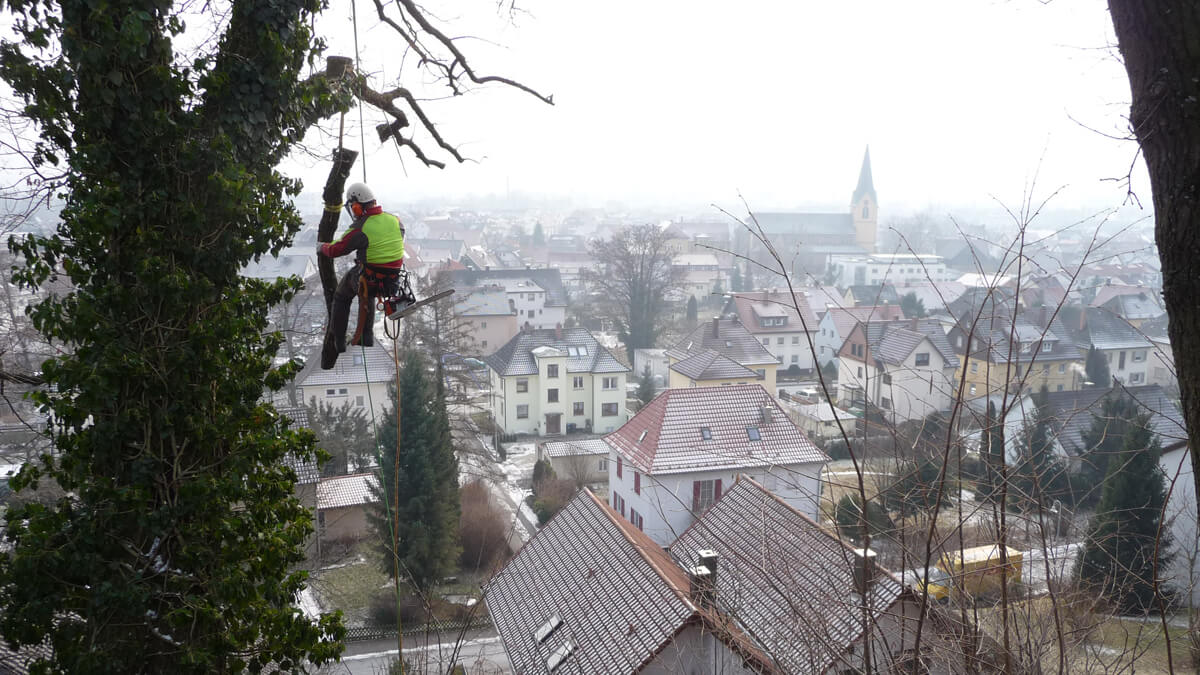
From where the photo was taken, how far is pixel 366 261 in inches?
215

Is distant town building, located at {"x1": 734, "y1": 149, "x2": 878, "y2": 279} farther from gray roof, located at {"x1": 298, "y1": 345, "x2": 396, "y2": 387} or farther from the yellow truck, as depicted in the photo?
the yellow truck

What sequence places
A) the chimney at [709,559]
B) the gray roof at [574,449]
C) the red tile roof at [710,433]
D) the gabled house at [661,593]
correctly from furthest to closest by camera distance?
the gray roof at [574,449]
the red tile roof at [710,433]
the chimney at [709,559]
the gabled house at [661,593]

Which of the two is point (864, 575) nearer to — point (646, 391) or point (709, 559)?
point (709, 559)

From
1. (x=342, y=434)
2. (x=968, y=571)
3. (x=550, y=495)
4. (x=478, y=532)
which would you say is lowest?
(x=478, y=532)

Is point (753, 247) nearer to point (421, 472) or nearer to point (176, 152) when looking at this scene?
point (421, 472)

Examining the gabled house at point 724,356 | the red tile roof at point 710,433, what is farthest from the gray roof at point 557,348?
the red tile roof at point 710,433

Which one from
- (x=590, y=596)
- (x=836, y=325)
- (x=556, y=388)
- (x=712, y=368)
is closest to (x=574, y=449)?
(x=556, y=388)

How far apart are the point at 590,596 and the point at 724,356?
21392 mm

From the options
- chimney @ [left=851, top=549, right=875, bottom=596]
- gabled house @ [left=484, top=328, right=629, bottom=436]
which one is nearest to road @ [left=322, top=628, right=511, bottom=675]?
chimney @ [left=851, top=549, right=875, bottom=596]

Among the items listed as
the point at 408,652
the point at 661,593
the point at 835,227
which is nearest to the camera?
the point at 661,593

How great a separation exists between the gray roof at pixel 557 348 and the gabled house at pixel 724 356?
253cm

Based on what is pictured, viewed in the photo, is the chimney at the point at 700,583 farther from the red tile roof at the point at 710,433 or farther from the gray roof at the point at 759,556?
the red tile roof at the point at 710,433

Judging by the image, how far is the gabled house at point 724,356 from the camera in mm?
30578

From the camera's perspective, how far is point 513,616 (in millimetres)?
12227
